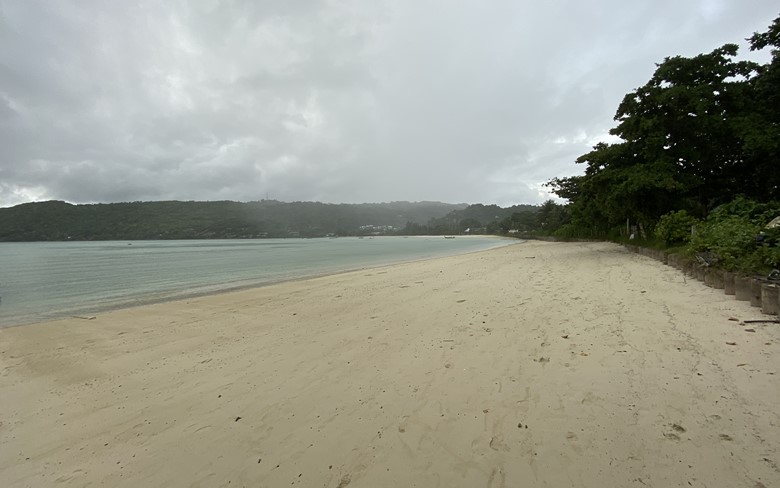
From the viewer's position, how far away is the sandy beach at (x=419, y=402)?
2633mm

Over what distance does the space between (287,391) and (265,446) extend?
1.09 meters

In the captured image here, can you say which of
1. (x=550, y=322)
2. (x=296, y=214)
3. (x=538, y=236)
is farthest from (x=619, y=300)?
(x=296, y=214)

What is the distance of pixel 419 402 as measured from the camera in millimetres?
3617

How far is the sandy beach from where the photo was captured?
2.63 m

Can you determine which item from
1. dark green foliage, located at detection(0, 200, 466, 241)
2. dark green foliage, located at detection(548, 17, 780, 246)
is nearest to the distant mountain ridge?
dark green foliage, located at detection(0, 200, 466, 241)

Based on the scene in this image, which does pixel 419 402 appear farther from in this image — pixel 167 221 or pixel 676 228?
pixel 167 221

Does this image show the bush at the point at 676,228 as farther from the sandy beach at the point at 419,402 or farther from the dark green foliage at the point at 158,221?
the dark green foliage at the point at 158,221

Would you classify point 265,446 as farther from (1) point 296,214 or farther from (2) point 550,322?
(1) point 296,214

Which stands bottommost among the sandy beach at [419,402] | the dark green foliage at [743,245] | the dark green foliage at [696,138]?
the sandy beach at [419,402]

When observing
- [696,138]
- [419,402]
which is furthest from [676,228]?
[419,402]

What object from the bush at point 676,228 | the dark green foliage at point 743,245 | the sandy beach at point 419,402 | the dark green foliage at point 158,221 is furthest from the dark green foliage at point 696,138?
the dark green foliage at point 158,221

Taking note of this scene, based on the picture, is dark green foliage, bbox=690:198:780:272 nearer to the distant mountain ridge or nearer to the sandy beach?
the sandy beach

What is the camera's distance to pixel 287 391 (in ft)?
13.5

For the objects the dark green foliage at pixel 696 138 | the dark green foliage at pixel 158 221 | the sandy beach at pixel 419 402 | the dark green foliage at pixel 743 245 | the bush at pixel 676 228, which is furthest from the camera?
the dark green foliage at pixel 158 221
